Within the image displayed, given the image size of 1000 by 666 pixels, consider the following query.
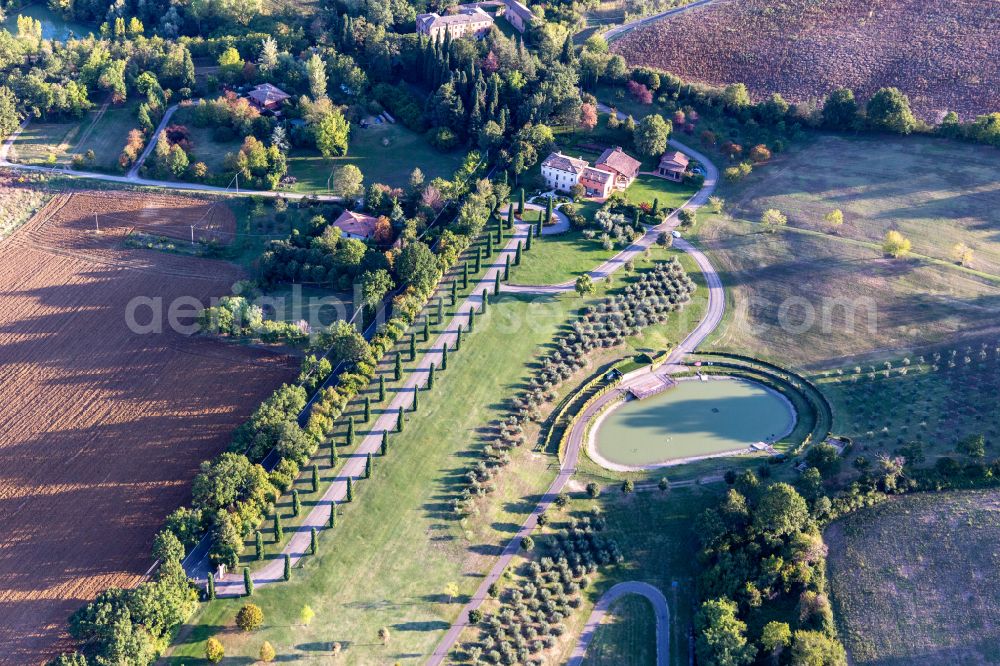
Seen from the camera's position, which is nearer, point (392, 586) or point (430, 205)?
point (392, 586)

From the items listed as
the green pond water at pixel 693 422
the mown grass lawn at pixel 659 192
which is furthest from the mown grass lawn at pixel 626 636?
the mown grass lawn at pixel 659 192

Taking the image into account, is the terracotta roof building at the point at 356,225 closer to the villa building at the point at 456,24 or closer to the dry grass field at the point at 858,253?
the dry grass field at the point at 858,253

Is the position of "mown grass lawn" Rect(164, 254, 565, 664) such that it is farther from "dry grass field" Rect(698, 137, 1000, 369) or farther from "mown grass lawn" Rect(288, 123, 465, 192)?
"mown grass lawn" Rect(288, 123, 465, 192)

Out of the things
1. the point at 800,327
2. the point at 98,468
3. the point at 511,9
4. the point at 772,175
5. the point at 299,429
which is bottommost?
the point at 98,468

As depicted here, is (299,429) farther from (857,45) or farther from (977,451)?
(857,45)

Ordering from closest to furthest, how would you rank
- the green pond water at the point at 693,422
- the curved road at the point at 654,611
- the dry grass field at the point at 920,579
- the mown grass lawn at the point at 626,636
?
the dry grass field at the point at 920,579
the mown grass lawn at the point at 626,636
the curved road at the point at 654,611
the green pond water at the point at 693,422

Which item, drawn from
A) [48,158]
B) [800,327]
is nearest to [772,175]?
[800,327]
